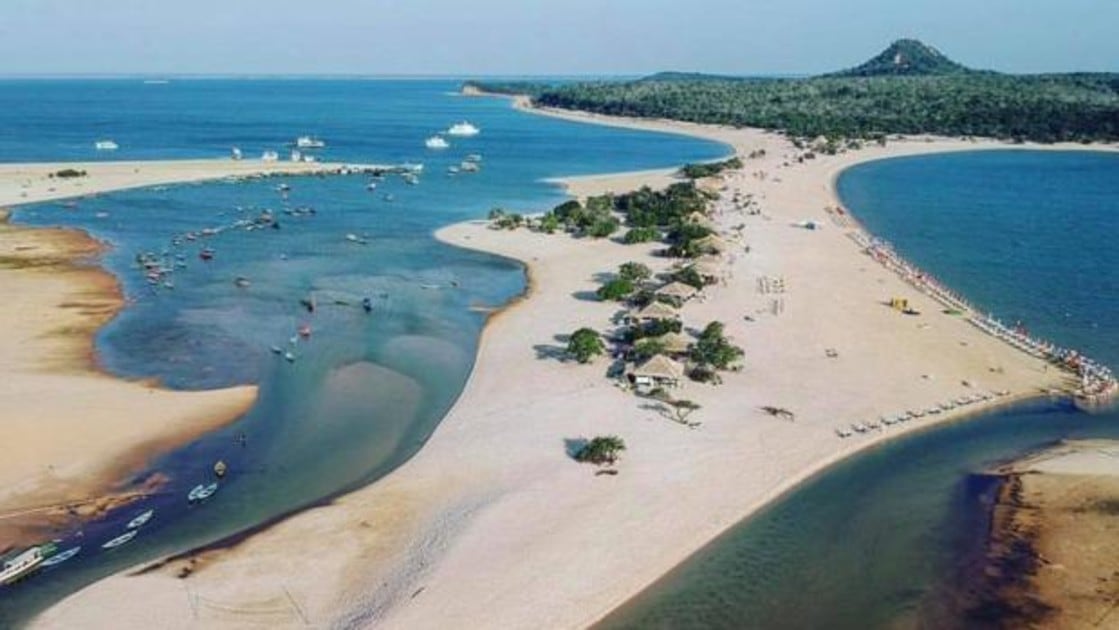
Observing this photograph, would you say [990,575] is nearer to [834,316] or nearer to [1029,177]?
[834,316]

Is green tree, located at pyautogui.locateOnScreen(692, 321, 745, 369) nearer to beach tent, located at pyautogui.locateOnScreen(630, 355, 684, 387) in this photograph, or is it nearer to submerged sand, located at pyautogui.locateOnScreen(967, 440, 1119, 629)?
beach tent, located at pyautogui.locateOnScreen(630, 355, 684, 387)

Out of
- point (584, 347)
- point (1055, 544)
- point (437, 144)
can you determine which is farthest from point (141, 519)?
point (437, 144)

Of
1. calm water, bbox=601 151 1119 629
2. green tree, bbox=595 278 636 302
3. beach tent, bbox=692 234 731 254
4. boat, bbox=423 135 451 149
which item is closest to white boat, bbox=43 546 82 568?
calm water, bbox=601 151 1119 629

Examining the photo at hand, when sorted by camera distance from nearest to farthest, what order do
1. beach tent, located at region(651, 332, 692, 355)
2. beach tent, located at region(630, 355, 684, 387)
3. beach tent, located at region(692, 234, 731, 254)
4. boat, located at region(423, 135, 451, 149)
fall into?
1. beach tent, located at region(630, 355, 684, 387)
2. beach tent, located at region(651, 332, 692, 355)
3. beach tent, located at region(692, 234, 731, 254)
4. boat, located at region(423, 135, 451, 149)

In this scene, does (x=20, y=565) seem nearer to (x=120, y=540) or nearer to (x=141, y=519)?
(x=120, y=540)

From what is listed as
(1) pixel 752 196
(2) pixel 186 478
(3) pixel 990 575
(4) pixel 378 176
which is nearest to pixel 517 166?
(4) pixel 378 176

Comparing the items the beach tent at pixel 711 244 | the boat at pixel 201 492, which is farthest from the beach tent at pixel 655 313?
the boat at pixel 201 492
